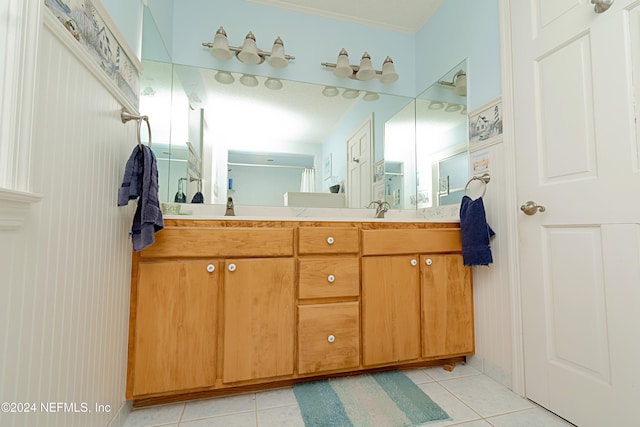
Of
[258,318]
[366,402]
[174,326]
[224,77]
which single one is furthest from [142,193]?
[366,402]

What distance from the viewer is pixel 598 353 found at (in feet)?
3.64

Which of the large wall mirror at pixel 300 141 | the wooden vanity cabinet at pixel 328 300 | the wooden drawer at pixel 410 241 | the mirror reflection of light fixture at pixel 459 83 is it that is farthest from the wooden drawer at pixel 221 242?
the mirror reflection of light fixture at pixel 459 83

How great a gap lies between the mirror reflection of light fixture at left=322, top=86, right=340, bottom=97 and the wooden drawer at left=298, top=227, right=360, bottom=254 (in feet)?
3.89

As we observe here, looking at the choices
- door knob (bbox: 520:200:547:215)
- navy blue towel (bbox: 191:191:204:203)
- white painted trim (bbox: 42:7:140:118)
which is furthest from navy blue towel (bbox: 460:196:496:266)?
white painted trim (bbox: 42:7:140:118)

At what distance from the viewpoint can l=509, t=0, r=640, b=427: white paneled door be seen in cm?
103

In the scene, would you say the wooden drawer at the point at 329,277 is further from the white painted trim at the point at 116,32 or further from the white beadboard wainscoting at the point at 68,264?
the white painted trim at the point at 116,32

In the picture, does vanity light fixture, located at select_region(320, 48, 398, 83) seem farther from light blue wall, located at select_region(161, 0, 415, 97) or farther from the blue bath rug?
the blue bath rug

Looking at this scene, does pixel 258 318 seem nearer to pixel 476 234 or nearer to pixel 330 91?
pixel 476 234

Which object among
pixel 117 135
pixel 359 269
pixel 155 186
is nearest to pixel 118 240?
pixel 155 186

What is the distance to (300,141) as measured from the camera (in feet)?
6.84

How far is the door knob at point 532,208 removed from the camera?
132 centimetres

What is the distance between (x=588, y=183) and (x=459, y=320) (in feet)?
3.05

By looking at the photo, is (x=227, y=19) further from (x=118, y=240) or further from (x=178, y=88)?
(x=118, y=240)

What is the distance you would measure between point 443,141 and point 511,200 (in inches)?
29.5
